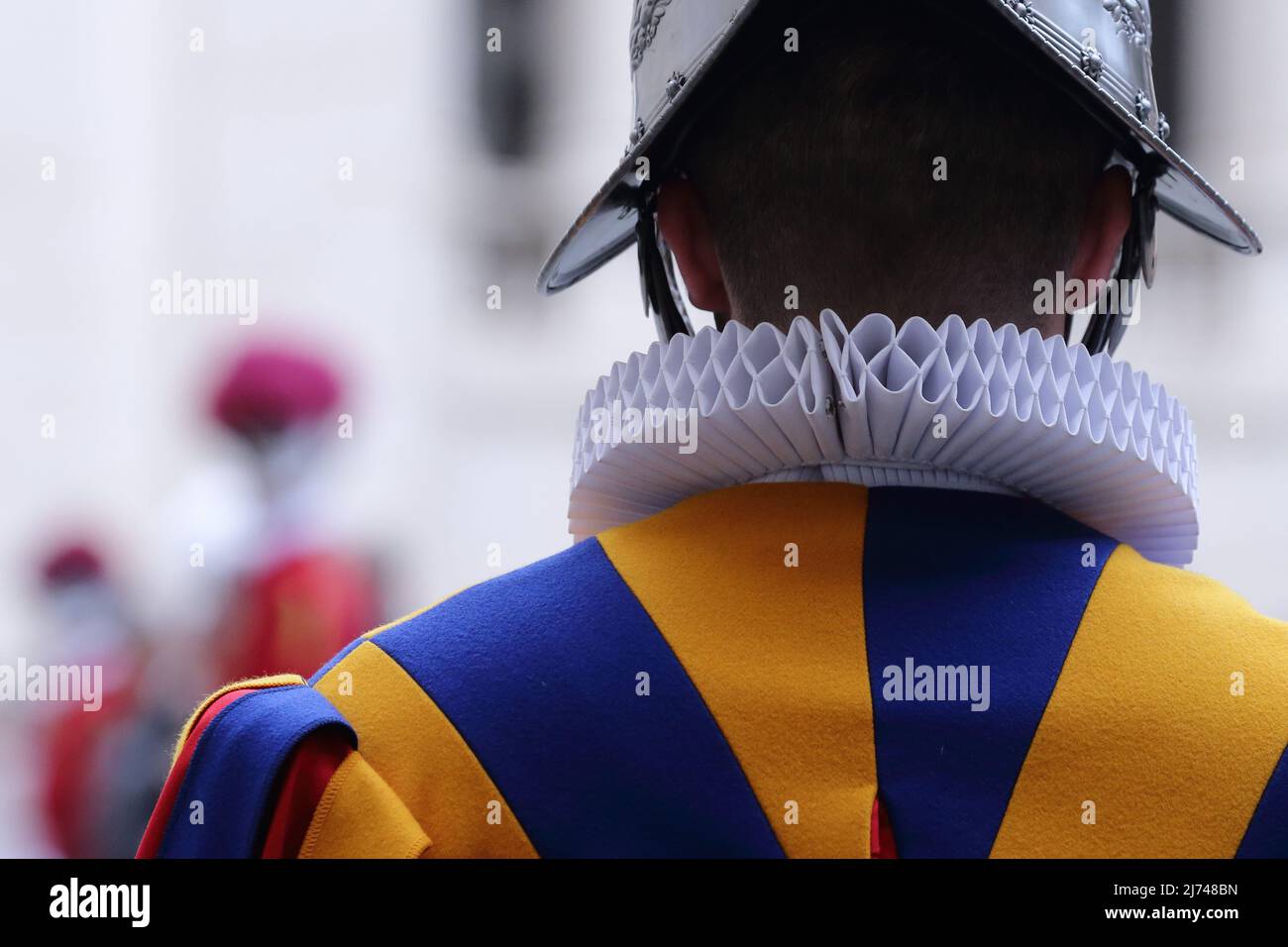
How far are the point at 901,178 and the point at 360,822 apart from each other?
1.83ft

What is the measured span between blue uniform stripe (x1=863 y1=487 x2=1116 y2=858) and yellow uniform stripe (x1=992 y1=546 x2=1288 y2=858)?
0.05 ft

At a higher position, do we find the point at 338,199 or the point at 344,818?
the point at 338,199

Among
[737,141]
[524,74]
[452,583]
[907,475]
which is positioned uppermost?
[524,74]

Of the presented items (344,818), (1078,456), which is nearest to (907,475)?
(1078,456)

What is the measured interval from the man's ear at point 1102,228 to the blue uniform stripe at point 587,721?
1.37ft

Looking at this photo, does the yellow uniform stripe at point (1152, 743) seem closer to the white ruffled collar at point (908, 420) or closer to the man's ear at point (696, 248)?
the white ruffled collar at point (908, 420)

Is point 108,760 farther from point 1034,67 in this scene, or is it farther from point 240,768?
point 1034,67

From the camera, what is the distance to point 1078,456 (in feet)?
3.46

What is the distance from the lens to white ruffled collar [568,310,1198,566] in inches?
40.3
